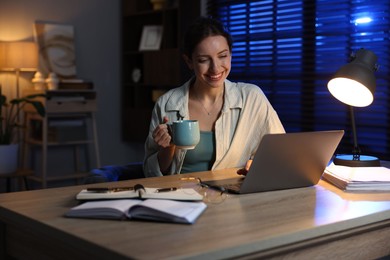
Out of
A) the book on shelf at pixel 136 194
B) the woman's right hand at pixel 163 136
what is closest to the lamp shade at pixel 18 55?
the woman's right hand at pixel 163 136

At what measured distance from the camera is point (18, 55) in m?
4.63

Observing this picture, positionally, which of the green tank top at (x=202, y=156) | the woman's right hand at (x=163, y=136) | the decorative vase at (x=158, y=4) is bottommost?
the green tank top at (x=202, y=156)

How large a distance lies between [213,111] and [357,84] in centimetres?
74

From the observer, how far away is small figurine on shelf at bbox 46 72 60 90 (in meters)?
4.83

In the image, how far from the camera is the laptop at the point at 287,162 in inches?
62.1

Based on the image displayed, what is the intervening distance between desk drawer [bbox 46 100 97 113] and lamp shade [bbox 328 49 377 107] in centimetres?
323

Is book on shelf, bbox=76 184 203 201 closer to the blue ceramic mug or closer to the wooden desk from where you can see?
the wooden desk

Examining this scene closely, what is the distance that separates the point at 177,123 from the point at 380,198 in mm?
659

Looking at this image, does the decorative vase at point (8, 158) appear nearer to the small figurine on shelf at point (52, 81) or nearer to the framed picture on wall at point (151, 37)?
the small figurine on shelf at point (52, 81)

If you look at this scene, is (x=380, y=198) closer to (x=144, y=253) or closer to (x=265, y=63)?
(x=144, y=253)

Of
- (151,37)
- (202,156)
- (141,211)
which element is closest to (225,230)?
(141,211)

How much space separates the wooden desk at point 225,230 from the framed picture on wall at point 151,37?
12.3 feet

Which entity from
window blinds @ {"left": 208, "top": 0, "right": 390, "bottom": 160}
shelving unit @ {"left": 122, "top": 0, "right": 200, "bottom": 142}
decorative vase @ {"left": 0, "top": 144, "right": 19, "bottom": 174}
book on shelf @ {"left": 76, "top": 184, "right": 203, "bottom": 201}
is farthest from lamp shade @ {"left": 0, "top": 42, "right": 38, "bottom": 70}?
book on shelf @ {"left": 76, "top": 184, "right": 203, "bottom": 201}

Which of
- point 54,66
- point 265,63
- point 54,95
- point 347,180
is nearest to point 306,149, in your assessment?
point 347,180
